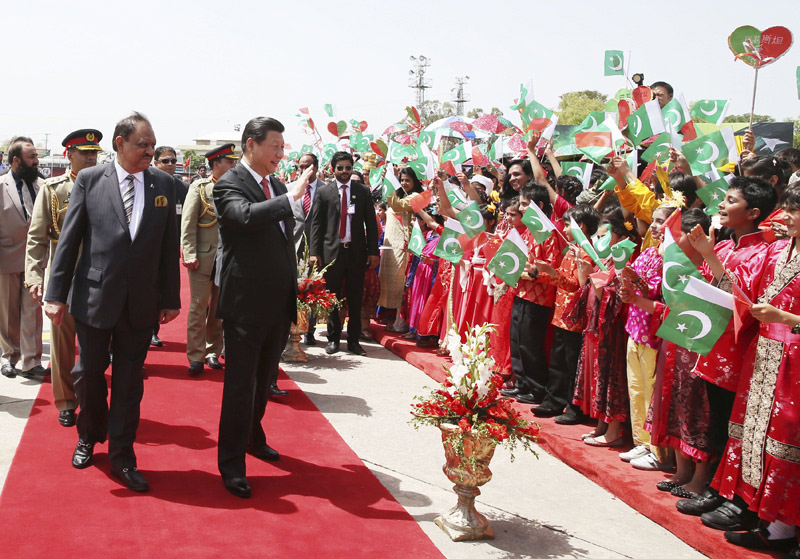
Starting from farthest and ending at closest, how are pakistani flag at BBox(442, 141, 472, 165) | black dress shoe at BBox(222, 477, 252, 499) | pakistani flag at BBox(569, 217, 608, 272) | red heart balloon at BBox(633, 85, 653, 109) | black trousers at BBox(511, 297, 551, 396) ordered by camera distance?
pakistani flag at BBox(442, 141, 472, 165) < red heart balloon at BBox(633, 85, 653, 109) < black trousers at BBox(511, 297, 551, 396) < pakistani flag at BBox(569, 217, 608, 272) < black dress shoe at BBox(222, 477, 252, 499)

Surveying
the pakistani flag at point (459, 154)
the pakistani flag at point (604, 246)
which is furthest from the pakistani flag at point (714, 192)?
the pakistani flag at point (459, 154)

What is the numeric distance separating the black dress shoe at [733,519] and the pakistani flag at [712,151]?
85.5 inches

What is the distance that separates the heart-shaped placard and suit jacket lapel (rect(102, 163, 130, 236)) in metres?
4.32

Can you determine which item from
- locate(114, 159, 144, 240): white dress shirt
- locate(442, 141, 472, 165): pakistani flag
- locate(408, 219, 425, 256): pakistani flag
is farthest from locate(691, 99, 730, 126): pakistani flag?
locate(114, 159, 144, 240): white dress shirt

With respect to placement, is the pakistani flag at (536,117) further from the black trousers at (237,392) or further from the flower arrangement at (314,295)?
the black trousers at (237,392)

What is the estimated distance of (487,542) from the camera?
3.77 metres

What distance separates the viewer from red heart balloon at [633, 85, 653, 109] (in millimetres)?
6434

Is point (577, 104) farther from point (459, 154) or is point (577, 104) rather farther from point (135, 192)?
point (135, 192)

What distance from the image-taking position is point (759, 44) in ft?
17.6

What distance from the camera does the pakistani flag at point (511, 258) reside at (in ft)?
17.4

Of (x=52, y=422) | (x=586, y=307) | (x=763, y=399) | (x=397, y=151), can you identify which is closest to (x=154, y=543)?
(x=52, y=422)

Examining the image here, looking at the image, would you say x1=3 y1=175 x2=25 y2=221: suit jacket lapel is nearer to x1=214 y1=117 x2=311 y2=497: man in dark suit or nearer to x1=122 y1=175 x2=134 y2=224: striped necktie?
x1=122 y1=175 x2=134 y2=224: striped necktie

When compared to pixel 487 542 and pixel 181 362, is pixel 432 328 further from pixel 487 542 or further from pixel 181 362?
pixel 487 542

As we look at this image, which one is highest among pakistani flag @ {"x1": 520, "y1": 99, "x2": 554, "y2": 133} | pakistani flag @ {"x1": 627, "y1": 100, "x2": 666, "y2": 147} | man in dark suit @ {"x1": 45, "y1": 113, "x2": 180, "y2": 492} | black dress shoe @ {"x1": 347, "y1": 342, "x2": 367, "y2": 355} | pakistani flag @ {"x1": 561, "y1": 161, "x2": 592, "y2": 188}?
pakistani flag @ {"x1": 520, "y1": 99, "x2": 554, "y2": 133}
